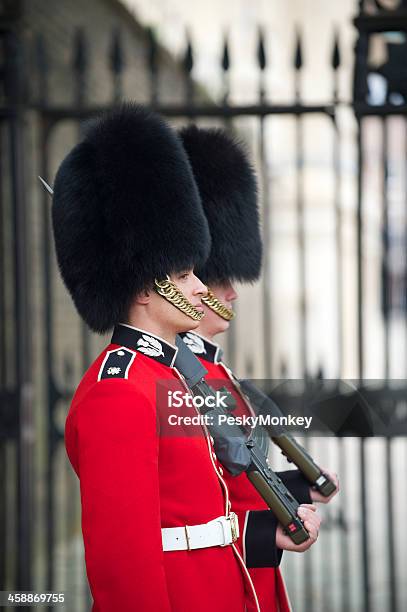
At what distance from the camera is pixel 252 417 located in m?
2.49

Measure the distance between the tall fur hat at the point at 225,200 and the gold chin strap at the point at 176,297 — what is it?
658 millimetres

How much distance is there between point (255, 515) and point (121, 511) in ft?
1.64

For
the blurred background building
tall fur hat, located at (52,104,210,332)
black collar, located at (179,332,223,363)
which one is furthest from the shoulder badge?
the blurred background building

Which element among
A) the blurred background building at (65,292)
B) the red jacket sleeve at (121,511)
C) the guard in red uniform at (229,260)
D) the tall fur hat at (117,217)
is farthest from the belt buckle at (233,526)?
the blurred background building at (65,292)

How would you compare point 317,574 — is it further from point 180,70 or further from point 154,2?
point 154,2

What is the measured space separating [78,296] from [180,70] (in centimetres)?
748

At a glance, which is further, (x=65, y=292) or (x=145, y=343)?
(x=65, y=292)

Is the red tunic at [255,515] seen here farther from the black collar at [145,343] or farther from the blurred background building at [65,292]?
the blurred background building at [65,292]

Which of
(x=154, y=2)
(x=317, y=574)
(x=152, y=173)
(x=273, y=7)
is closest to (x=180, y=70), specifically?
(x=154, y=2)

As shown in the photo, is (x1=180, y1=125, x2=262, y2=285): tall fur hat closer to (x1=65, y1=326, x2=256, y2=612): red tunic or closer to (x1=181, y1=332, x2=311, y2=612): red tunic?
(x1=181, y1=332, x2=311, y2=612): red tunic

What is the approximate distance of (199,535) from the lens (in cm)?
210

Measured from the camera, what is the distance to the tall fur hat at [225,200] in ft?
9.52

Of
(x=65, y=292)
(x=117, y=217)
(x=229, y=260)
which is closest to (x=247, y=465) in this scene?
(x=117, y=217)

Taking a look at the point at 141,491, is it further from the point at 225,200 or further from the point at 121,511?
the point at 225,200
